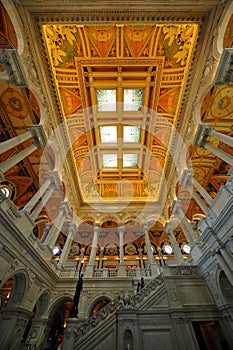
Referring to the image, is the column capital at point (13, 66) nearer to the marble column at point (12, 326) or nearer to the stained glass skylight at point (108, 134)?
the stained glass skylight at point (108, 134)

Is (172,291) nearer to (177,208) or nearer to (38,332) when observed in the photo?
(177,208)

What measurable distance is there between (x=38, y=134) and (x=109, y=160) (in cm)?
795

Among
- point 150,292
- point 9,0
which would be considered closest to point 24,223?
point 150,292

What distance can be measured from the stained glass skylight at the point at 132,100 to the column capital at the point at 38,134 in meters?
6.04

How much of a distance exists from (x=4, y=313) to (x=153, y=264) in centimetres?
884

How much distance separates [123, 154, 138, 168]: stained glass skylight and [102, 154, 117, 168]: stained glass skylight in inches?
35.2

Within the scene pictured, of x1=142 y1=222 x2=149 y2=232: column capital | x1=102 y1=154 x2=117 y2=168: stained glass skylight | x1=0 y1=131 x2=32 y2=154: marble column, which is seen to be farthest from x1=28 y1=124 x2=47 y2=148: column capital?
x1=142 y1=222 x2=149 y2=232: column capital

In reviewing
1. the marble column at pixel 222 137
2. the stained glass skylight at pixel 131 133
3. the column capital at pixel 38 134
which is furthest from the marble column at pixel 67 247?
the marble column at pixel 222 137

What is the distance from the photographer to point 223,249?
668 centimetres

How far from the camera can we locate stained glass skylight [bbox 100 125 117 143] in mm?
13859

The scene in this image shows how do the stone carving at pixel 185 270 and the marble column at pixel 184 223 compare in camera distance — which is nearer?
the stone carving at pixel 185 270

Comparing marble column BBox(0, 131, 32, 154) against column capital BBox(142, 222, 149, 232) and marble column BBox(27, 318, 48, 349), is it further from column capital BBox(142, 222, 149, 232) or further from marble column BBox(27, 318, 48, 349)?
column capital BBox(142, 222, 149, 232)

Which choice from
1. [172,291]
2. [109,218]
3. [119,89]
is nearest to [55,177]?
[119,89]

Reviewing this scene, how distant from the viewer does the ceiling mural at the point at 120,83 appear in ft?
30.2
